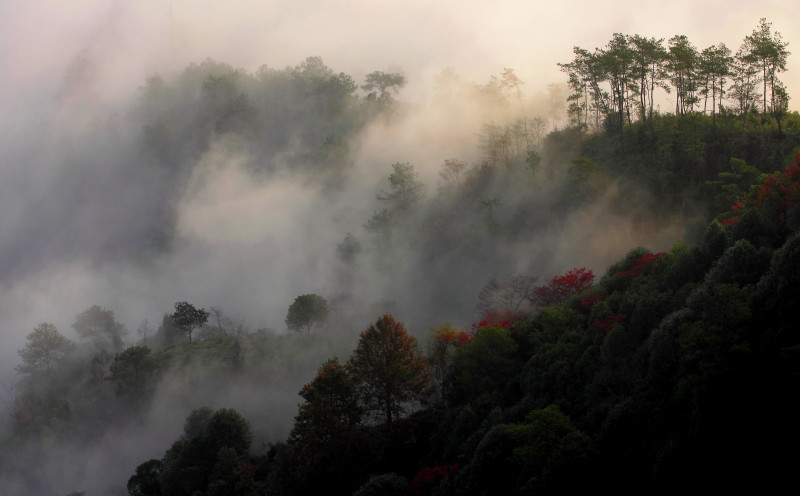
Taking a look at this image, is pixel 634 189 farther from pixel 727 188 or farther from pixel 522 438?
pixel 522 438

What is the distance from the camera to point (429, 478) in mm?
42094

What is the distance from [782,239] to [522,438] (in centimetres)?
2110

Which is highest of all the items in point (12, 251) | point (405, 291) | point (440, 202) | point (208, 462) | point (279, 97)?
point (279, 97)

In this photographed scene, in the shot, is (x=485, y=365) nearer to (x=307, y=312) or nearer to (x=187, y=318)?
(x=307, y=312)

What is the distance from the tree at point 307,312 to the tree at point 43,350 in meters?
55.5

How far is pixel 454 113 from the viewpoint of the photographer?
126688 millimetres

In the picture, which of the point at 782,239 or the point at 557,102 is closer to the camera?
the point at 782,239

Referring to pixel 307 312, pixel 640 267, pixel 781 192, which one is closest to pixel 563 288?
pixel 640 267

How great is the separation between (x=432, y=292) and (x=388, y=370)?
35.2 m

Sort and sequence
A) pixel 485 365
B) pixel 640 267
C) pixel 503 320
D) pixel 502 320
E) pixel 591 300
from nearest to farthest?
pixel 640 267 → pixel 591 300 → pixel 485 365 → pixel 503 320 → pixel 502 320

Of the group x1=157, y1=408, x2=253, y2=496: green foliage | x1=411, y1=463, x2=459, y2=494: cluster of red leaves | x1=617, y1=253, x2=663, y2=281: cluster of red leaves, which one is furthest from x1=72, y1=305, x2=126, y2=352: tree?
x1=617, y1=253, x2=663, y2=281: cluster of red leaves

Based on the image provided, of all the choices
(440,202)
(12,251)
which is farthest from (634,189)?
(12,251)

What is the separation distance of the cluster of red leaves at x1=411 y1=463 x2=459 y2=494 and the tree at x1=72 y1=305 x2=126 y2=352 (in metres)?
91.8

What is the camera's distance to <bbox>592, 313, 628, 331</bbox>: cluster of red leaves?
44.7m
